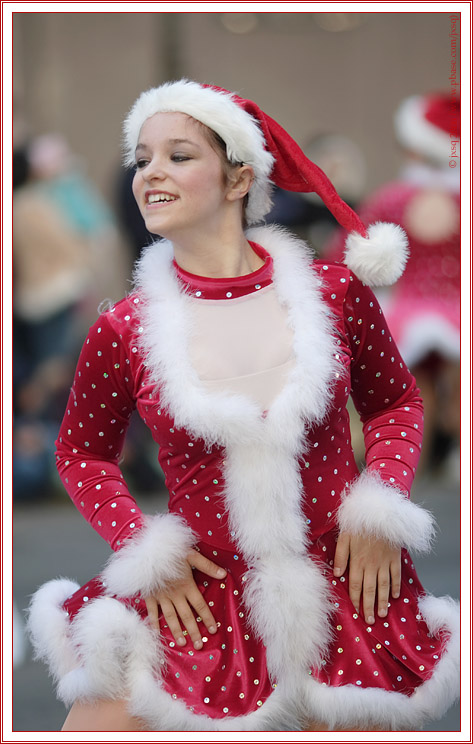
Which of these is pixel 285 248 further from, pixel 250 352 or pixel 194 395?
pixel 194 395

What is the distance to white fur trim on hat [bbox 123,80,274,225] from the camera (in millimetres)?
2055

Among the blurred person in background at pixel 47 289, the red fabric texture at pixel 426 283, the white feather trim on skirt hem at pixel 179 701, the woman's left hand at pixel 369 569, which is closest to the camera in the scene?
the white feather trim on skirt hem at pixel 179 701

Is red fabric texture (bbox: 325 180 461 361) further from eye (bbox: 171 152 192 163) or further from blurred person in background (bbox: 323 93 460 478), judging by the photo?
eye (bbox: 171 152 192 163)

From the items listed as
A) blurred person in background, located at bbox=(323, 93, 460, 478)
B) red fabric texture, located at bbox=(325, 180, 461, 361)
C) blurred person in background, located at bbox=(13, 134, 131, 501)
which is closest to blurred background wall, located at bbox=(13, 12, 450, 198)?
blurred person in background, located at bbox=(13, 134, 131, 501)

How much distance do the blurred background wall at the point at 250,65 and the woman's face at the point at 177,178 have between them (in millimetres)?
5578

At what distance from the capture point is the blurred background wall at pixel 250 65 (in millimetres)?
7609

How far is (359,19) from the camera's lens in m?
7.93

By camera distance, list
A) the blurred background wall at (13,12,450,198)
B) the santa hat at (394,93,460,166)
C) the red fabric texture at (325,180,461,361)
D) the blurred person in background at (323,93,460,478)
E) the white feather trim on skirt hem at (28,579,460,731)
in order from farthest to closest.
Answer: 1. the blurred background wall at (13,12,450,198)
2. the santa hat at (394,93,460,166)
3. the red fabric texture at (325,180,461,361)
4. the blurred person in background at (323,93,460,478)
5. the white feather trim on skirt hem at (28,579,460,731)

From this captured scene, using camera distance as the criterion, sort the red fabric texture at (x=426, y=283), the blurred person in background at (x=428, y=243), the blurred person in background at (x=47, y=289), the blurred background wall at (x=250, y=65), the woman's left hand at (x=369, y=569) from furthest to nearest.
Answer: the blurred background wall at (x=250, y=65) < the blurred person in background at (x=47, y=289) < the red fabric texture at (x=426, y=283) < the blurred person in background at (x=428, y=243) < the woman's left hand at (x=369, y=569)

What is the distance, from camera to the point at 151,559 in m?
1.92

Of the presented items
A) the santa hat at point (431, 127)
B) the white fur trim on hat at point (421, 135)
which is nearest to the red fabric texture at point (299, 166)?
the santa hat at point (431, 127)

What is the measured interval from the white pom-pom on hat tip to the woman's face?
1.00 ft

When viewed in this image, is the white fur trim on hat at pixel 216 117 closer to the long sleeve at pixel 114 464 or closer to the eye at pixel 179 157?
the eye at pixel 179 157

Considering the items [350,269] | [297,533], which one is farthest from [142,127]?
[297,533]
